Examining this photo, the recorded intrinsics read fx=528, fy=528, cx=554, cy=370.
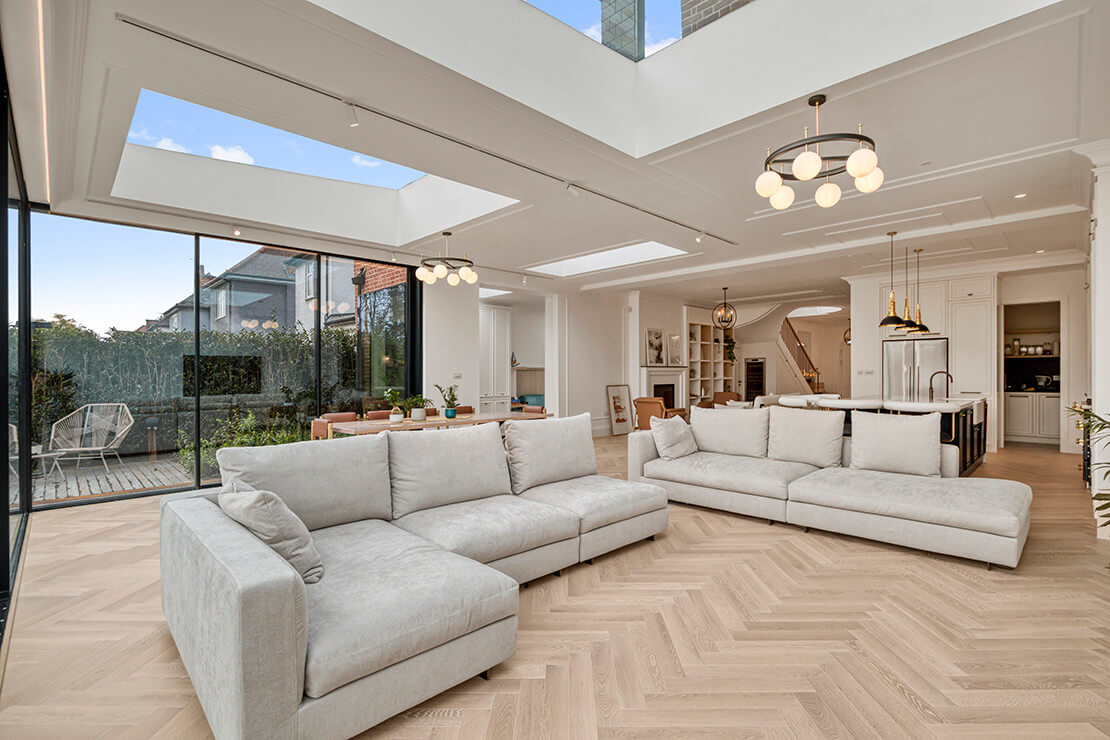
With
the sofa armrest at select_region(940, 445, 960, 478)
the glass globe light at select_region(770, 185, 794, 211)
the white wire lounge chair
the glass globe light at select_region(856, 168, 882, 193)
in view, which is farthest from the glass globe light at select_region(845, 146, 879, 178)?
the white wire lounge chair

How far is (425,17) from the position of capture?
2.48 meters

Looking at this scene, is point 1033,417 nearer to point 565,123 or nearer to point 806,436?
point 806,436

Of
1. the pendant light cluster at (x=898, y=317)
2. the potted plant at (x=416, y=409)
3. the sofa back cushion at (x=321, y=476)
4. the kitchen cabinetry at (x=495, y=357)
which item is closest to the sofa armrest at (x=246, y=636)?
the sofa back cushion at (x=321, y=476)

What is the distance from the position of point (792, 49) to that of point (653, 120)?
37.1 inches

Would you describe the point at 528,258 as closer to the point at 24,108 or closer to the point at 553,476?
the point at 553,476

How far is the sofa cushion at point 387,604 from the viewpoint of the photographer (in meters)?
1.67

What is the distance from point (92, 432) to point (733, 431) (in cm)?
583

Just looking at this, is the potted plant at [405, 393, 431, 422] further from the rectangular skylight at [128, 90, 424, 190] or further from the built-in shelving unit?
the built-in shelving unit

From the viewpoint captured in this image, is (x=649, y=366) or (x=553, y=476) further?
(x=649, y=366)

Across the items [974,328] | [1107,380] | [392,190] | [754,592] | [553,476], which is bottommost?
[754,592]

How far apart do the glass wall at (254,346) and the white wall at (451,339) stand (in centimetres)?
156

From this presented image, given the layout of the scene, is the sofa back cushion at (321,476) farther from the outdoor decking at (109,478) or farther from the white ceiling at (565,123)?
the outdoor decking at (109,478)

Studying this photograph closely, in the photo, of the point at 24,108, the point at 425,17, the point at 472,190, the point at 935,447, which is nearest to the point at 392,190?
the point at 472,190

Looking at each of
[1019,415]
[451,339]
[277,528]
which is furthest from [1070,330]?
[277,528]
